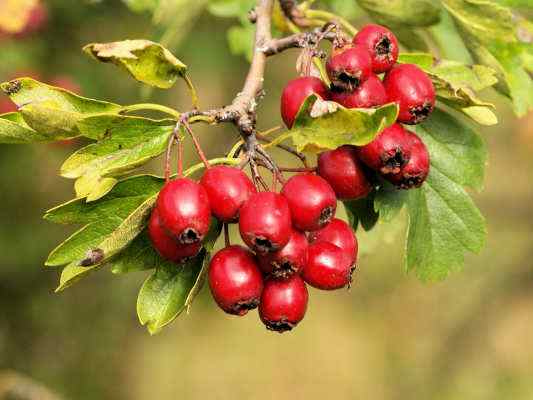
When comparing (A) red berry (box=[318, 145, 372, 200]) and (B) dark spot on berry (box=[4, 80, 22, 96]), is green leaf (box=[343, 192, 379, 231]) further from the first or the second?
(B) dark spot on berry (box=[4, 80, 22, 96])

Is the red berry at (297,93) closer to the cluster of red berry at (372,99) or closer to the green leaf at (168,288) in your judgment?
the cluster of red berry at (372,99)

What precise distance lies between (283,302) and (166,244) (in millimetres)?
198

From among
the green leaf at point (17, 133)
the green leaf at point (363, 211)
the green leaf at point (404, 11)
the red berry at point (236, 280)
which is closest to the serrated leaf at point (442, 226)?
the green leaf at point (363, 211)

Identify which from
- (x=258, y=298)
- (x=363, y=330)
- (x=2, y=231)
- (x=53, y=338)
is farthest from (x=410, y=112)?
(x=363, y=330)

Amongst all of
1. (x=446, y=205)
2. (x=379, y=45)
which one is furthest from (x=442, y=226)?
(x=379, y=45)

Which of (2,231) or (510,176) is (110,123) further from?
(510,176)

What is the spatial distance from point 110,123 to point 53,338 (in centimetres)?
335

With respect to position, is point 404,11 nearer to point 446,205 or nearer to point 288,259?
point 446,205

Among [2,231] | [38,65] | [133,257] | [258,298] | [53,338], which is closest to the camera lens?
[258,298]

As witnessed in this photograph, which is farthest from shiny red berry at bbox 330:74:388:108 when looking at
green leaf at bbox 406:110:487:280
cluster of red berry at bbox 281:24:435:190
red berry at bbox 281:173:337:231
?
green leaf at bbox 406:110:487:280

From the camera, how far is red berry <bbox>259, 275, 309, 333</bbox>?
105 centimetres

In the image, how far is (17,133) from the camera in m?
1.13

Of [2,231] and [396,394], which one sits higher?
[2,231]

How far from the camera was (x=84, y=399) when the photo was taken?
431cm
